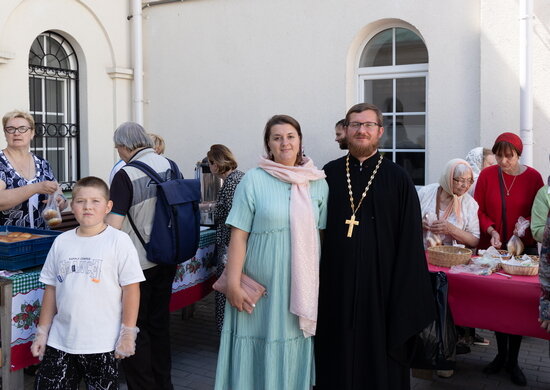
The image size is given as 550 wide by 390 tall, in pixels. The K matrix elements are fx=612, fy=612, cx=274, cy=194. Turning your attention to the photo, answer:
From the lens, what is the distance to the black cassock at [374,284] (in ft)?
10.5

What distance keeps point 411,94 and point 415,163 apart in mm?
882

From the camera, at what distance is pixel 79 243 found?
3.14 metres

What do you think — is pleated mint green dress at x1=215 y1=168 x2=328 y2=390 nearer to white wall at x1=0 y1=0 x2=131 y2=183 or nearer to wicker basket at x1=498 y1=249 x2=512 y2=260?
wicker basket at x1=498 y1=249 x2=512 y2=260

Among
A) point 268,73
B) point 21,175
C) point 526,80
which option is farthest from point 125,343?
point 268,73

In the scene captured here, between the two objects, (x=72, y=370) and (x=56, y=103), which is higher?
(x=56, y=103)

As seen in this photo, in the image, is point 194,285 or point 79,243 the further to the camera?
point 194,285

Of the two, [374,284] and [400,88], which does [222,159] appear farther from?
[400,88]

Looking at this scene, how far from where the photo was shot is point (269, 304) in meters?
3.18

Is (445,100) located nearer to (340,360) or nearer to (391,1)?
(391,1)

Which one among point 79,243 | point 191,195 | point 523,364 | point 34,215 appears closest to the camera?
point 79,243

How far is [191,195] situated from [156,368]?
4.13 ft

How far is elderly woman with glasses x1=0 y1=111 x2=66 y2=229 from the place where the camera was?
435cm

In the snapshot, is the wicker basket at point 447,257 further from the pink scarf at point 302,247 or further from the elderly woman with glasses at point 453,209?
the pink scarf at point 302,247

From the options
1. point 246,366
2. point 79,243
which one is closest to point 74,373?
point 79,243
